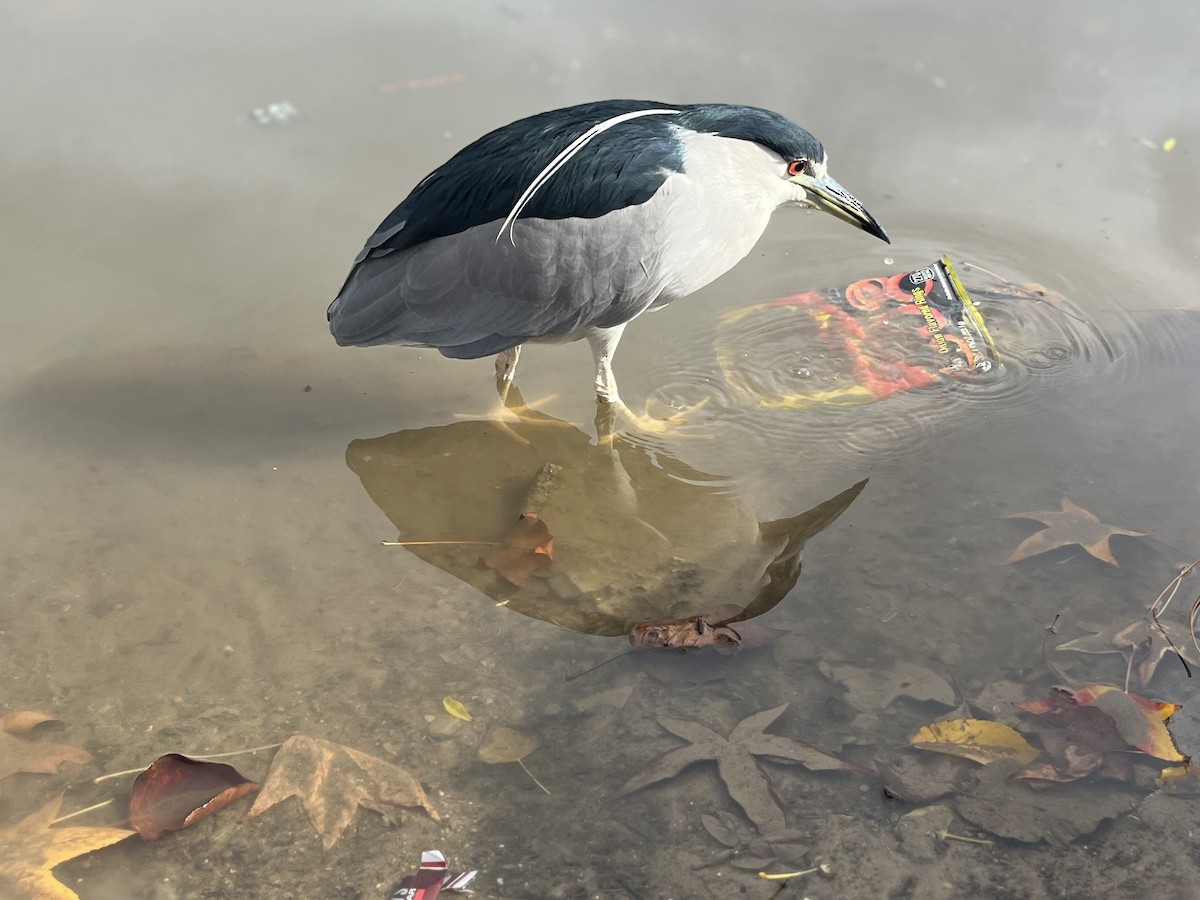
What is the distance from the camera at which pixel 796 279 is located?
3898mm

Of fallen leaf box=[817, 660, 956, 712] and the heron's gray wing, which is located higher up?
the heron's gray wing

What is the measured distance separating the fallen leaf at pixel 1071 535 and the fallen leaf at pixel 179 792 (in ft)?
6.33

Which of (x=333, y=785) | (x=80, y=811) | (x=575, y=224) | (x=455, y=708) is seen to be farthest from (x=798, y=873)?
(x=575, y=224)

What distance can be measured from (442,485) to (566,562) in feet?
1.66

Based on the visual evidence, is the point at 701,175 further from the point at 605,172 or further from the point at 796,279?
the point at 796,279

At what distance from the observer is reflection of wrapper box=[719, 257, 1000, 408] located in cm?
347

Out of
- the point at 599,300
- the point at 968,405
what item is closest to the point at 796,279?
the point at 968,405

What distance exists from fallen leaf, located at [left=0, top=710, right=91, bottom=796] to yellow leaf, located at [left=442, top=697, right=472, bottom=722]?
29.6 inches

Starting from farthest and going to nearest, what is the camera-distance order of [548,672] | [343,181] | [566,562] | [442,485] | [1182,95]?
[1182,95], [343,181], [442,485], [566,562], [548,672]

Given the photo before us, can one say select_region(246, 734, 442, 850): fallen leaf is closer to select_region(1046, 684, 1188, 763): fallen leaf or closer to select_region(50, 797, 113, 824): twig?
select_region(50, 797, 113, 824): twig

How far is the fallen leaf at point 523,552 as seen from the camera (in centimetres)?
287

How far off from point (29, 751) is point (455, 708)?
90 centimetres

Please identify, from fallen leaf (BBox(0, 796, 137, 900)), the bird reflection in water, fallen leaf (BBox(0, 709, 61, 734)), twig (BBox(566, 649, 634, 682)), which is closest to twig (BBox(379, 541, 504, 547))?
the bird reflection in water

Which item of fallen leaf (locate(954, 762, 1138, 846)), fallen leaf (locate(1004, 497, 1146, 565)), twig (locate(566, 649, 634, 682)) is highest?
fallen leaf (locate(1004, 497, 1146, 565))
